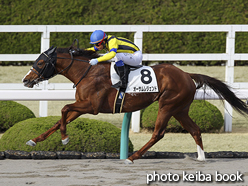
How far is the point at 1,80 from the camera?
40.4ft

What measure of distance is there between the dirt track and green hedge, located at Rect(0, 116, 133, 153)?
36 centimetres

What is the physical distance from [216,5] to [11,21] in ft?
21.4

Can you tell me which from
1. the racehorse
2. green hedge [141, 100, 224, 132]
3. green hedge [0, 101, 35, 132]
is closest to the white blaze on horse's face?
the racehorse

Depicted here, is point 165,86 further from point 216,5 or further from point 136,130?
point 216,5

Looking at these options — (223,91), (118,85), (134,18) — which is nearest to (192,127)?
(223,91)

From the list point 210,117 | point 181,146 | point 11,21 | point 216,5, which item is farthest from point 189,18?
point 181,146

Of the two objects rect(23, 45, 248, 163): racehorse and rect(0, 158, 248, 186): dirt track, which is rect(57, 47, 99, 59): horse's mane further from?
rect(0, 158, 248, 186): dirt track

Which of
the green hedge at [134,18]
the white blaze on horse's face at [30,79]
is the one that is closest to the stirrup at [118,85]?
the white blaze on horse's face at [30,79]

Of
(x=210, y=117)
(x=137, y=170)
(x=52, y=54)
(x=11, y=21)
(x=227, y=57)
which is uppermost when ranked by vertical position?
(x=11, y=21)

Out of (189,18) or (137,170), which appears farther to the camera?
(189,18)

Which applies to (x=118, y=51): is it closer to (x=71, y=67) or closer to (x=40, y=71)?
(x=71, y=67)

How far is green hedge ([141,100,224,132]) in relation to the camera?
293 inches

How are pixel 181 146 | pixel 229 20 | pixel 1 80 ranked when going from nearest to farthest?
1. pixel 181 146
2. pixel 1 80
3. pixel 229 20

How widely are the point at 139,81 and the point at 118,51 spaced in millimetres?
377
